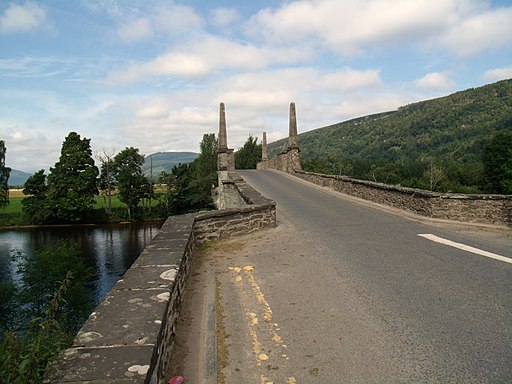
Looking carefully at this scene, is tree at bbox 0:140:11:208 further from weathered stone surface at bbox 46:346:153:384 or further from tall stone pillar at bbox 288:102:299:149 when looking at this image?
weathered stone surface at bbox 46:346:153:384

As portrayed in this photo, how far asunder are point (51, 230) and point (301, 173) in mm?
39931

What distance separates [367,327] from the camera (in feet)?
13.4

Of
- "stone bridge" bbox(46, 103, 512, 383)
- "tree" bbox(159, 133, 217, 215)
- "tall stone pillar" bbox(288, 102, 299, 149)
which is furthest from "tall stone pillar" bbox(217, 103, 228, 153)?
"tree" bbox(159, 133, 217, 215)

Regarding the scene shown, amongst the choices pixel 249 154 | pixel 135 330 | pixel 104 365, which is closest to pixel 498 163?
pixel 249 154

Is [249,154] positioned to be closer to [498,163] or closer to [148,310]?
[498,163]

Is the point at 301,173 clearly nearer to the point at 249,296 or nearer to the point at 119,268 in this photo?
the point at 119,268

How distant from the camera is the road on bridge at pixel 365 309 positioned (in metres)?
3.32

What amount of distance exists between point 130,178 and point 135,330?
2436 inches

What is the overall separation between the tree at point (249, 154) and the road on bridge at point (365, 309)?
1990 inches

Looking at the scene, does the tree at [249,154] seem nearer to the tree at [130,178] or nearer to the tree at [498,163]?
the tree at [130,178]

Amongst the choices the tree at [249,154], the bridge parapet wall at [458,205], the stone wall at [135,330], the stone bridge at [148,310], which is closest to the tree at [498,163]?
the tree at [249,154]

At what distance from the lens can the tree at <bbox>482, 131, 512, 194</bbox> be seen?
5350 centimetres

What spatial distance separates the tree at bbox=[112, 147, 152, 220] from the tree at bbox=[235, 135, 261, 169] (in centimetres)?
1617

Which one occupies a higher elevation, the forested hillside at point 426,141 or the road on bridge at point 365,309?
the forested hillside at point 426,141
